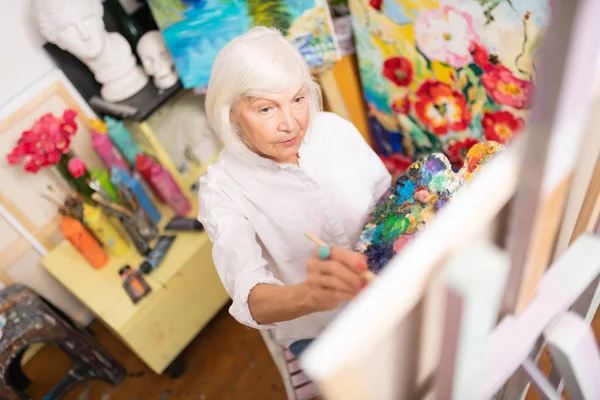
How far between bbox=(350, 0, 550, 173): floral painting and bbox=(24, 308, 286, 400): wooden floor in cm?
106

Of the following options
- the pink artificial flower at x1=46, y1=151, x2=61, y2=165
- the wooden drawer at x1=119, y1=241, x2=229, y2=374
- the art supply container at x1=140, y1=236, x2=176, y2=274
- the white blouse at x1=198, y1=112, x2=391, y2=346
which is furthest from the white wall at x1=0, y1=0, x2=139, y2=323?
the white blouse at x1=198, y1=112, x2=391, y2=346

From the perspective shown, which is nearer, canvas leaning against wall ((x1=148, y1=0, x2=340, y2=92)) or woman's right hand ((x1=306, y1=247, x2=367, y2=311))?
woman's right hand ((x1=306, y1=247, x2=367, y2=311))

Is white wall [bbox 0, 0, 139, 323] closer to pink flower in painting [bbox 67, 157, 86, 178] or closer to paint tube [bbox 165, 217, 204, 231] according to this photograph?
pink flower in painting [bbox 67, 157, 86, 178]

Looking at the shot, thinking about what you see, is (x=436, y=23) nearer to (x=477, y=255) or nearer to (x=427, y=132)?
(x=427, y=132)

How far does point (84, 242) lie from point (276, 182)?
0.94 m

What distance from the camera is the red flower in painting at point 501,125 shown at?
56.9 inches

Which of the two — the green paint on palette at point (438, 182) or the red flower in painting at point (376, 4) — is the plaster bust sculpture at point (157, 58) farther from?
the green paint on palette at point (438, 182)

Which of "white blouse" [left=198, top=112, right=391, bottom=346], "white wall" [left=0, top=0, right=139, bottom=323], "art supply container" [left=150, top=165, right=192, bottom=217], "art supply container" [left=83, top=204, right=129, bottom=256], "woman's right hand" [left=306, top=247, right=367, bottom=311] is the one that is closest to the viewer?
"woman's right hand" [left=306, top=247, right=367, bottom=311]

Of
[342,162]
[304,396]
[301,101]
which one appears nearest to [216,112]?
[301,101]

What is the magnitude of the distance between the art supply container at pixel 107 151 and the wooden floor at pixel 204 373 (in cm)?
80

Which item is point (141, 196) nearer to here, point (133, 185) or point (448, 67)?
point (133, 185)

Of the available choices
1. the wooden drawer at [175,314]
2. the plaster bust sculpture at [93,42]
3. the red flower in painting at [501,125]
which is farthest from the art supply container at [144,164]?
the red flower in painting at [501,125]

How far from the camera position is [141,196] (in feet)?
5.81

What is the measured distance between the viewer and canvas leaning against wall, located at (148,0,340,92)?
59.8 inches
